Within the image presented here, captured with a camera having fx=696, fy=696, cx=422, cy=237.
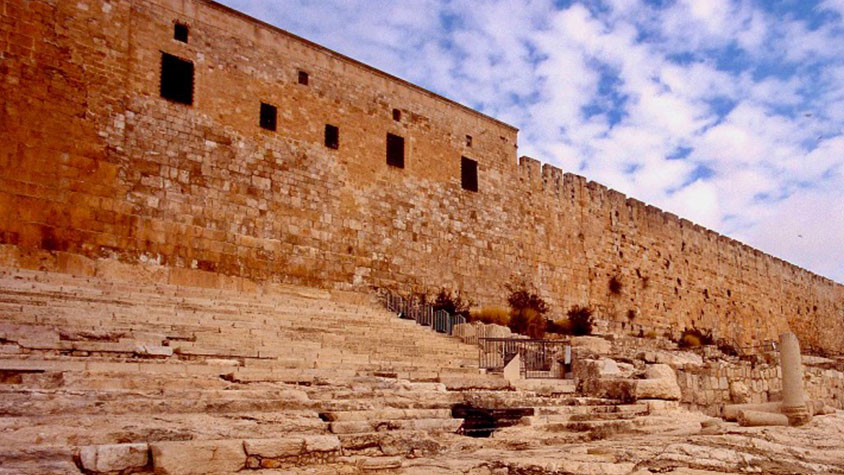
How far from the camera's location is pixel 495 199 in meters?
18.9

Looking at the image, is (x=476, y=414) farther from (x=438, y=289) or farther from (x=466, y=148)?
(x=466, y=148)

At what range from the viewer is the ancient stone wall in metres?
11.3

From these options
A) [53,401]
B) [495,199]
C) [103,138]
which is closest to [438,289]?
[495,199]

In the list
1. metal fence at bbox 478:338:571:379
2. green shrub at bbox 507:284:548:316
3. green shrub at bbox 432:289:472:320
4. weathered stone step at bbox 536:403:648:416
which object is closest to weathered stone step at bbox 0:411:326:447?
weathered stone step at bbox 536:403:648:416

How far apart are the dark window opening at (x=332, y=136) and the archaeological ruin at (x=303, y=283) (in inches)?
6.3

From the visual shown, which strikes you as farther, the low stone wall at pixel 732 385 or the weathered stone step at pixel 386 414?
the low stone wall at pixel 732 385

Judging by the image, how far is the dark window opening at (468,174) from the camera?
18266mm

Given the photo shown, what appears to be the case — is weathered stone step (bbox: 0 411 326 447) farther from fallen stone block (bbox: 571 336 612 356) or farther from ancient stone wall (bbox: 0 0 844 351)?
fallen stone block (bbox: 571 336 612 356)

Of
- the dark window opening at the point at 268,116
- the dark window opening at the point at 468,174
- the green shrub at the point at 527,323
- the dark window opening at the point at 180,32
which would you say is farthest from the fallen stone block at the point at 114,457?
the dark window opening at the point at 468,174

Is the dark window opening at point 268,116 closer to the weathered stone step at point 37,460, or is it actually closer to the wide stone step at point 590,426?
the wide stone step at point 590,426

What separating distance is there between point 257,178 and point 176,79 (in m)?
2.37

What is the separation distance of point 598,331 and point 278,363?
14691 mm

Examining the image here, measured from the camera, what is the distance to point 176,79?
A: 42.7ft

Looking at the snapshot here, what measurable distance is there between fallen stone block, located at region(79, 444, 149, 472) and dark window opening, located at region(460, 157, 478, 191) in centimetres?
1466
